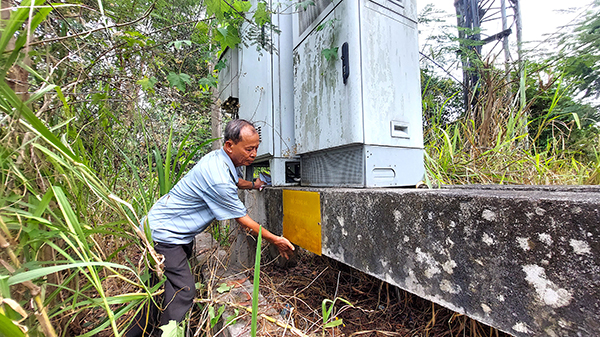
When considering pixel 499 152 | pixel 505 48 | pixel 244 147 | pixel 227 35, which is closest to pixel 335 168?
pixel 244 147

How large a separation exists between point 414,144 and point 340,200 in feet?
2.27

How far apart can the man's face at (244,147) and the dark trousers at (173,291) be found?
2.36ft

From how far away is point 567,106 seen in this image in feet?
8.82

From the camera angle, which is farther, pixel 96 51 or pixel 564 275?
pixel 96 51

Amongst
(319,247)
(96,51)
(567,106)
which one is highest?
(96,51)

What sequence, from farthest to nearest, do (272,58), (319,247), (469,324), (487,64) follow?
1. (487,64)
2. (272,58)
3. (319,247)
4. (469,324)

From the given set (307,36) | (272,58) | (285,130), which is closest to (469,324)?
(285,130)

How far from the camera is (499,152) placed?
81.8 inches

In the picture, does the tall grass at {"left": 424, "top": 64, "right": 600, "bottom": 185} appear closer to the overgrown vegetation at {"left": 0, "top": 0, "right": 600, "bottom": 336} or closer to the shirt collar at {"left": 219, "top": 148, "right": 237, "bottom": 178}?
the overgrown vegetation at {"left": 0, "top": 0, "right": 600, "bottom": 336}

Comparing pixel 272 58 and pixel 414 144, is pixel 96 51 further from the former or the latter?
pixel 414 144

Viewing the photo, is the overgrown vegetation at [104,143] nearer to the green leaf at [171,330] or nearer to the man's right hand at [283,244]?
the green leaf at [171,330]

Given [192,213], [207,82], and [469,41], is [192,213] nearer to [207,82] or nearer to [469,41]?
[207,82]

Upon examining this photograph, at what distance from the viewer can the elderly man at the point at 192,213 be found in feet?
5.14

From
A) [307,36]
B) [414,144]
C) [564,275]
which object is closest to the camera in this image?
[564,275]
